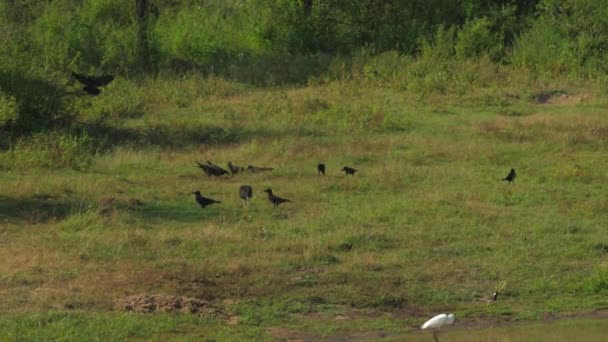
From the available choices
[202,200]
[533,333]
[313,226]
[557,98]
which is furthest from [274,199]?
[557,98]

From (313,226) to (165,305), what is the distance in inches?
129

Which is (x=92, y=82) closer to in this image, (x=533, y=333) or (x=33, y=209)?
(x=33, y=209)

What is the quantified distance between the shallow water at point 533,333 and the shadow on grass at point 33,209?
5047 millimetres

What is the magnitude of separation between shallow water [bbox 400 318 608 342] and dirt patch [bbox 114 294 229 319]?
151cm

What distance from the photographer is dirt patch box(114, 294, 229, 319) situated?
31.8ft

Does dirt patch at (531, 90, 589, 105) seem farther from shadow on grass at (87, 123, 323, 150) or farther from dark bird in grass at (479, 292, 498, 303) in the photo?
dark bird in grass at (479, 292, 498, 303)

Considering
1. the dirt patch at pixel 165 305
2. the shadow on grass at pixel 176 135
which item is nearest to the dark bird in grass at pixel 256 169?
the shadow on grass at pixel 176 135

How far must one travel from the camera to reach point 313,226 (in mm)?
12742

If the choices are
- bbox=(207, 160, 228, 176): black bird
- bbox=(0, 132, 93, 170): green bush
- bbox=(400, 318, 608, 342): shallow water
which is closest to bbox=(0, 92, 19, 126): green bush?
bbox=(0, 132, 93, 170): green bush

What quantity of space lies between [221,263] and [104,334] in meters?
2.33

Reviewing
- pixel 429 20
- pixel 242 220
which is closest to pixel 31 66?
pixel 242 220

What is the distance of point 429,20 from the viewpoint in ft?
90.2

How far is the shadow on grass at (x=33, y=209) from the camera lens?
1295cm

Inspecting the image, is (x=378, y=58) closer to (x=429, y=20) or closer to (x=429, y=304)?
(x=429, y=20)
